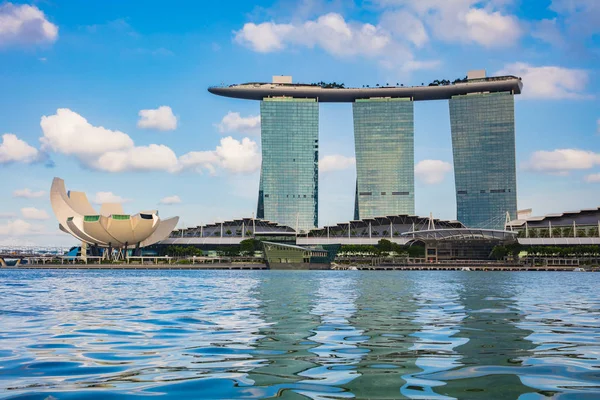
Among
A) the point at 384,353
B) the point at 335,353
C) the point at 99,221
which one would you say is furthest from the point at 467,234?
the point at 335,353

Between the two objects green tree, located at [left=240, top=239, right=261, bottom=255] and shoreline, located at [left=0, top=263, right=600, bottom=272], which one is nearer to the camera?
shoreline, located at [left=0, top=263, right=600, bottom=272]

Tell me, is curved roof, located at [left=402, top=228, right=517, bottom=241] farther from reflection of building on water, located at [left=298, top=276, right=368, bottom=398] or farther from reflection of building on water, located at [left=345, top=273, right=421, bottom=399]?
reflection of building on water, located at [left=298, top=276, right=368, bottom=398]

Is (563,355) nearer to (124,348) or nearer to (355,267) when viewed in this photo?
(124,348)

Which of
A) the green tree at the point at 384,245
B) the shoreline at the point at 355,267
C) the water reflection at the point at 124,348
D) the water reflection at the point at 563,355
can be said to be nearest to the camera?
the water reflection at the point at 563,355

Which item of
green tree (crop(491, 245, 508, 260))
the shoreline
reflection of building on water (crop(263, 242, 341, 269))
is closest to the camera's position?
the shoreline

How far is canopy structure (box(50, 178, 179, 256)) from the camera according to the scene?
153250mm

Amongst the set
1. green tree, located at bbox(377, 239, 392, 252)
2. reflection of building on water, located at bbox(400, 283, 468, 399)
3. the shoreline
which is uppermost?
green tree, located at bbox(377, 239, 392, 252)

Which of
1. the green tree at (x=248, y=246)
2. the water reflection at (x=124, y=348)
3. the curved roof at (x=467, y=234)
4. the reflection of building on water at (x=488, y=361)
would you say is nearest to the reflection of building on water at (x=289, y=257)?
the green tree at (x=248, y=246)

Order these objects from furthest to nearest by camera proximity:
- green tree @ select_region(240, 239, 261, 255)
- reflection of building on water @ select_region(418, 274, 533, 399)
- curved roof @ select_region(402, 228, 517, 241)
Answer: green tree @ select_region(240, 239, 261, 255), curved roof @ select_region(402, 228, 517, 241), reflection of building on water @ select_region(418, 274, 533, 399)

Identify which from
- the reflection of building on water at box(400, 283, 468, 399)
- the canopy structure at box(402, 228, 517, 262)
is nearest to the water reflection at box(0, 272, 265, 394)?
the reflection of building on water at box(400, 283, 468, 399)

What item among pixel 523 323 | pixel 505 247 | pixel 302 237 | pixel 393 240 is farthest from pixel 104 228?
pixel 523 323

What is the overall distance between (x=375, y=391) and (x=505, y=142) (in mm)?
201268

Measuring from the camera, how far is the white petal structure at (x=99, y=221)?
153m

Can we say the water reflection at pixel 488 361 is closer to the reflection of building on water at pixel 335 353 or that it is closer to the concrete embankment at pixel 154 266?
the reflection of building on water at pixel 335 353
